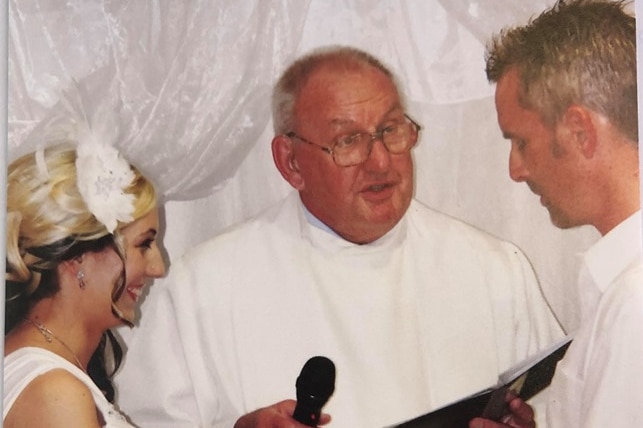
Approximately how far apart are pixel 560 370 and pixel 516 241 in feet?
0.92

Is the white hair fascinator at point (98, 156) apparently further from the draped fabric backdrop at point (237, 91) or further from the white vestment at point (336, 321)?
the white vestment at point (336, 321)

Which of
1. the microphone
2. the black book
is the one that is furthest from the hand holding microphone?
the black book

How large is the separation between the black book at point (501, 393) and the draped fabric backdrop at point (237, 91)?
3.5 inches

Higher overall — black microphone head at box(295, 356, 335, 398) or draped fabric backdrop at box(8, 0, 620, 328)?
draped fabric backdrop at box(8, 0, 620, 328)

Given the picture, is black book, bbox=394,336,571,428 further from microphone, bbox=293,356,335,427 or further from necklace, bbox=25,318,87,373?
necklace, bbox=25,318,87,373

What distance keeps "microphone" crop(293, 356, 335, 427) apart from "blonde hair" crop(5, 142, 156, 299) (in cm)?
46

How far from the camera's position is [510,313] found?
2.08 meters

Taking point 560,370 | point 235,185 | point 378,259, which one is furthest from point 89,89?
point 560,370

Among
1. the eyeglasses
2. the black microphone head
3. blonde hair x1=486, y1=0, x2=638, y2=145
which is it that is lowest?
the black microphone head

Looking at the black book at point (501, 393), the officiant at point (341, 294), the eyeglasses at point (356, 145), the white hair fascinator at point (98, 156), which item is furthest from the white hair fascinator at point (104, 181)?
the black book at point (501, 393)

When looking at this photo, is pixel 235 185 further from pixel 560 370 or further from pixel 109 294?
pixel 560 370

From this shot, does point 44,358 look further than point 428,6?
No

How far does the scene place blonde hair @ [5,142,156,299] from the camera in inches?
79.7

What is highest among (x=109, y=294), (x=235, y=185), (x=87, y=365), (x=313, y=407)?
(x=235, y=185)
